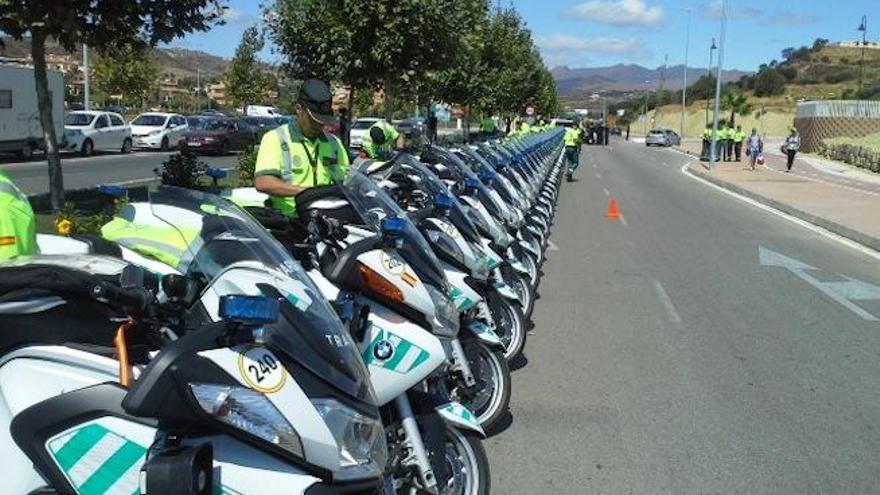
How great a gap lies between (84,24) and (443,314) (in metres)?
9.84

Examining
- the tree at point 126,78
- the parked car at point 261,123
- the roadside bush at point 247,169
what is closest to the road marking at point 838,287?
the roadside bush at point 247,169

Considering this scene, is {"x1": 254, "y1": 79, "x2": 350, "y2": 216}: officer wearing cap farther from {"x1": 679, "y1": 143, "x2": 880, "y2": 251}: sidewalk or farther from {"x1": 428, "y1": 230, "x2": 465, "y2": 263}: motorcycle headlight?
{"x1": 679, "y1": 143, "x2": 880, "y2": 251}: sidewalk

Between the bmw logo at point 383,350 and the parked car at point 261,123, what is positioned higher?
the parked car at point 261,123

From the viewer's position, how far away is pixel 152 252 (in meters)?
4.29

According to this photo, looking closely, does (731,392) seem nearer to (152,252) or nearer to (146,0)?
(152,252)

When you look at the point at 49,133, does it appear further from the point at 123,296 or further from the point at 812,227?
the point at 812,227

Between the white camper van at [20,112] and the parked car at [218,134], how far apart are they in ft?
22.1

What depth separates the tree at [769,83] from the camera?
124 m

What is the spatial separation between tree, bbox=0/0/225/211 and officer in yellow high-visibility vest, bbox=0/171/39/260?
355 inches

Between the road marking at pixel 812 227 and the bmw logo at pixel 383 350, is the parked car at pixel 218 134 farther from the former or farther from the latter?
the bmw logo at pixel 383 350

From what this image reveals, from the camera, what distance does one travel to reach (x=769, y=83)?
127 meters

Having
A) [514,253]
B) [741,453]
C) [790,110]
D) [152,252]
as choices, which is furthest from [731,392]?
[790,110]

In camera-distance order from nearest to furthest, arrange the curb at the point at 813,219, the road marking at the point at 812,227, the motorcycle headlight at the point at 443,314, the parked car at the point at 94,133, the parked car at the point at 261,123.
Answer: the motorcycle headlight at the point at 443,314 → the road marking at the point at 812,227 → the curb at the point at 813,219 → the parked car at the point at 94,133 → the parked car at the point at 261,123

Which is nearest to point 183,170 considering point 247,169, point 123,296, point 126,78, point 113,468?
point 247,169
